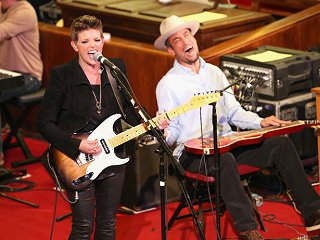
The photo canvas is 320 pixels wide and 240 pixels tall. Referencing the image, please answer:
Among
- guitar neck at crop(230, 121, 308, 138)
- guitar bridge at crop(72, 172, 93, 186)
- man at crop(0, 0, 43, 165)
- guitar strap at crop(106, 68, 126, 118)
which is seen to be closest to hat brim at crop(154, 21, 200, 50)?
guitar neck at crop(230, 121, 308, 138)

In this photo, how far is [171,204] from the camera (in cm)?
681

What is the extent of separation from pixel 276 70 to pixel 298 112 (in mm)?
438

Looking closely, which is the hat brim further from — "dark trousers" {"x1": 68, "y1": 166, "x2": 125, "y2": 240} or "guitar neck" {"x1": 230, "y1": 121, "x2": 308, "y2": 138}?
"dark trousers" {"x1": 68, "y1": 166, "x2": 125, "y2": 240}

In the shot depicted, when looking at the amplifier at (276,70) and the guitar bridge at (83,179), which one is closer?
the guitar bridge at (83,179)

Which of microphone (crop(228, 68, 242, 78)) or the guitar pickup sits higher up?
the guitar pickup

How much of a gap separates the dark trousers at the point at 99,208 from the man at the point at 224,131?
0.79 meters

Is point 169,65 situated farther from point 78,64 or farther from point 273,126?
point 78,64

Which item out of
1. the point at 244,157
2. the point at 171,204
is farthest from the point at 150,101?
the point at 244,157

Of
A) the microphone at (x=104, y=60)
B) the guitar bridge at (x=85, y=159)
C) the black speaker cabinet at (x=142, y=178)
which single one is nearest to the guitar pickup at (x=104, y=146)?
the guitar bridge at (x=85, y=159)

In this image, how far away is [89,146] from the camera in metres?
5.02

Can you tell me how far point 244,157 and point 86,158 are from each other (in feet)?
4.35

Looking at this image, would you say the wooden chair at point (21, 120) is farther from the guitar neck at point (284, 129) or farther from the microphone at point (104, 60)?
the microphone at point (104, 60)

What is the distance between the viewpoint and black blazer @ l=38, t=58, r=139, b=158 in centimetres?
507

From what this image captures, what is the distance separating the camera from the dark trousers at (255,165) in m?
5.64
